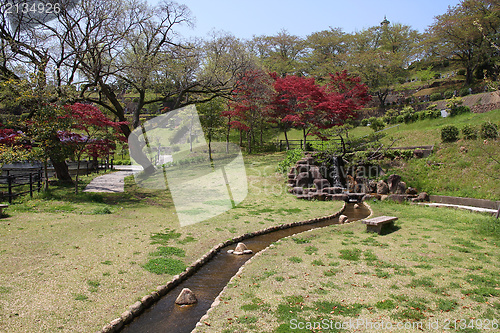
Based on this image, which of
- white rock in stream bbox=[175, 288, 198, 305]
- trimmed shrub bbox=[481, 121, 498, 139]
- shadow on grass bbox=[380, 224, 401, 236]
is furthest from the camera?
trimmed shrub bbox=[481, 121, 498, 139]

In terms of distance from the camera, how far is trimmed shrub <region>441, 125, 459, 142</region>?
17.6 metres

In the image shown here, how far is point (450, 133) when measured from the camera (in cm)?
1762

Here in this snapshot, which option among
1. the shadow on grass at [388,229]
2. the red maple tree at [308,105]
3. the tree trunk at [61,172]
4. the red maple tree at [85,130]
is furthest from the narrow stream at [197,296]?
the red maple tree at [308,105]

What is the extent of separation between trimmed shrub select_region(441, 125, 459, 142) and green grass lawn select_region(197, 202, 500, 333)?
31.6 ft

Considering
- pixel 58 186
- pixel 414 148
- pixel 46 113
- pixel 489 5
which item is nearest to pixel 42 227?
pixel 46 113

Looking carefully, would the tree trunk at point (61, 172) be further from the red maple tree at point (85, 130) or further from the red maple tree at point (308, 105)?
the red maple tree at point (308, 105)

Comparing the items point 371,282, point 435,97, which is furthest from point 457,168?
point 435,97

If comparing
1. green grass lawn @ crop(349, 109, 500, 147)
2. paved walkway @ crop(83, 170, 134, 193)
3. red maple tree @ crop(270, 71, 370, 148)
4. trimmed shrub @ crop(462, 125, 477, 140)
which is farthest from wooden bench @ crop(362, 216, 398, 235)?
red maple tree @ crop(270, 71, 370, 148)

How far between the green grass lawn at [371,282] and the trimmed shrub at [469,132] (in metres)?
9.50

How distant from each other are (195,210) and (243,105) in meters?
15.0

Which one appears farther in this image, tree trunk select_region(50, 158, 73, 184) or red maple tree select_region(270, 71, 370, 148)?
red maple tree select_region(270, 71, 370, 148)

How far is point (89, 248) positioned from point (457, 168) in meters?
16.4

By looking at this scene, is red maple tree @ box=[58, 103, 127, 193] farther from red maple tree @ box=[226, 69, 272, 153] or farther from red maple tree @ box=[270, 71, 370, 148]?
red maple tree @ box=[270, 71, 370, 148]

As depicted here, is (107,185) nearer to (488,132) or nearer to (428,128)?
(428,128)
